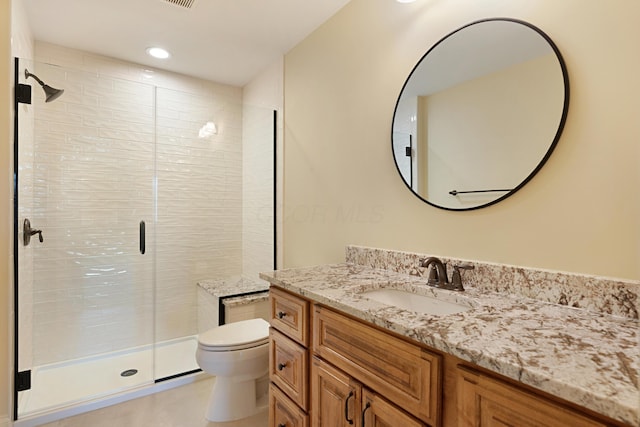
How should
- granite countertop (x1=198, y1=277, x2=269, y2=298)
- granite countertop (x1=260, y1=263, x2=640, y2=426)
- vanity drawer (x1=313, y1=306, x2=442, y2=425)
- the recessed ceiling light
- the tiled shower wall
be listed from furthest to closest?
granite countertop (x1=198, y1=277, x2=269, y2=298) < the recessed ceiling light < the tiled shower wall < vanity drawer (x1=313, y1=306, x2=442, y2=425) < granite countertop (x1=260, y1=263, x2=640, y2=426)

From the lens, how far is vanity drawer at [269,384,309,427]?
132 cm

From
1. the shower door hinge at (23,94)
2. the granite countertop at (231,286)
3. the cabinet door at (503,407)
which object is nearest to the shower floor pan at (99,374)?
the granite countertop at (231,286)

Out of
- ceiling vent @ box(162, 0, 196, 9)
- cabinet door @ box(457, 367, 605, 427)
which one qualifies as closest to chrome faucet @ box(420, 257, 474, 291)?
cabinet door @ box(457, 367, 605, 427)

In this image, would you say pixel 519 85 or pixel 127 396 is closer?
pixel 519 85

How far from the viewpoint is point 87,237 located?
254 centimetres

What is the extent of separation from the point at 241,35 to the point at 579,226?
2.29 metres

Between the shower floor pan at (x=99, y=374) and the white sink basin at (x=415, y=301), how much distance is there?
5.91 ft

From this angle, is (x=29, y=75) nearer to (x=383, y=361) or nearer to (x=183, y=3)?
(x=183, y=3)

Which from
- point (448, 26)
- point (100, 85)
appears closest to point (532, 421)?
point (448, 26)

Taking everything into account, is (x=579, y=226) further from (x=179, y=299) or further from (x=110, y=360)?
(x=110, y=360)

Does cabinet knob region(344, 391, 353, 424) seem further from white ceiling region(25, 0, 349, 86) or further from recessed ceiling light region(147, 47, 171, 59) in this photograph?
recessed ceiling light region(147, 47, 171, 59)

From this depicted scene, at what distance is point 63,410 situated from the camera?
1.93 m

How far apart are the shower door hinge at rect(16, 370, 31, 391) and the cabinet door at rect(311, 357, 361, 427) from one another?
5.87ft

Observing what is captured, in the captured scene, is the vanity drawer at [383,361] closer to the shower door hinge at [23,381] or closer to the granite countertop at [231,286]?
A: the granite countertop at [231,286]
